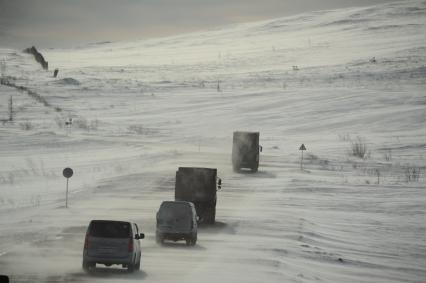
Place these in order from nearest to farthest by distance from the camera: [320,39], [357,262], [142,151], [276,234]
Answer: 1. [357,262]
2. [276,234]
3. [142,151]
4. [320,39]

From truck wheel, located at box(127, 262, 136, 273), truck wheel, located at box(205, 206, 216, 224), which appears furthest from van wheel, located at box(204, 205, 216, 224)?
truck wheel, located at box(127, 262, 136, 273)

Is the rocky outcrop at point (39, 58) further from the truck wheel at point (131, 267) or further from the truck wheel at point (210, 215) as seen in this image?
the truck wheel at point (131, 267)

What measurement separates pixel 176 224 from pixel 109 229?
693 centimetres

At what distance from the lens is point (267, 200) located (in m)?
42.9

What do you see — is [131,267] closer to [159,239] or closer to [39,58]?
[159,239]

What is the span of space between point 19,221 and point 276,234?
9.55m

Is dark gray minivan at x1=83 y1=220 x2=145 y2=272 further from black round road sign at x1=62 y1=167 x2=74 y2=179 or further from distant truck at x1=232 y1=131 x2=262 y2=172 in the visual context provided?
distant truck at x1=232 y1=131 x2=262 y2=172

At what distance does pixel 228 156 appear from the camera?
65438 mm

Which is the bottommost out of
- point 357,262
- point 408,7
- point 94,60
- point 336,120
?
point 357,262

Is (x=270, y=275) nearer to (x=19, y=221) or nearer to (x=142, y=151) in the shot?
(x=19, y=221)

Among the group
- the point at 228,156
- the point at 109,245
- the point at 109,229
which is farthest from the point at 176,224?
the point at 228,156

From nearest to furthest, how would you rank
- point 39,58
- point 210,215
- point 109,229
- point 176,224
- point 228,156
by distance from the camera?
point 109,229, point 176,224, point 210,215, point 228,156, point 39,58

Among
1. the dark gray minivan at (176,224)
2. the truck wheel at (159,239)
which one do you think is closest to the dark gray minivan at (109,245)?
the dark gray minivan at (176,224)

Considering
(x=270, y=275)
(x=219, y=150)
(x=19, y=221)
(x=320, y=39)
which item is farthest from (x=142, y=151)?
(x=320, y=39)
